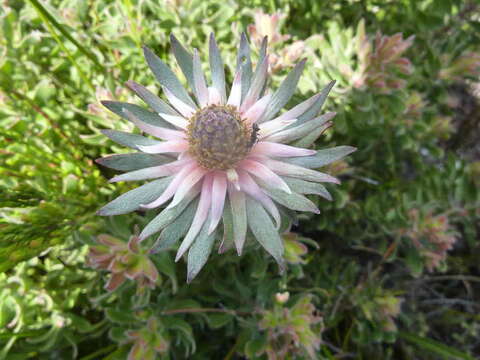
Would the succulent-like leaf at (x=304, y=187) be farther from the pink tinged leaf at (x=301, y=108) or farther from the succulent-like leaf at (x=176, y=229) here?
the succulent-like leaf at (x=176, y=229)

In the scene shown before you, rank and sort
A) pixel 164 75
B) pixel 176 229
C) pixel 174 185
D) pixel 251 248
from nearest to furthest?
1. pixel 174 185
2. pixel 176 229
3. pixel 164 75
4. pixel 251 248

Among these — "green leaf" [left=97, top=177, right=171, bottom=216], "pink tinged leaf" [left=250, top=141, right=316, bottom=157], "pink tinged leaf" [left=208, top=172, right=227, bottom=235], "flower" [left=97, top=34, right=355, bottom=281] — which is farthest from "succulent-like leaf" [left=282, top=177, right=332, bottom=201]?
"green leaf" [left=97, top=177, right=171, bottom=216]

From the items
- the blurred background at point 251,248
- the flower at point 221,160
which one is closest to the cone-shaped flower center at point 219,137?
the flower at point 221,160

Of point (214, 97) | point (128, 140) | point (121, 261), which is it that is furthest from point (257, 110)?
point (121, 261)

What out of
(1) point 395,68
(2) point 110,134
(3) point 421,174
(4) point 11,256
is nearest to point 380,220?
(3) point 421,174

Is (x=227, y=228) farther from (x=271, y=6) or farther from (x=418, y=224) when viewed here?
(x=271, y=6)

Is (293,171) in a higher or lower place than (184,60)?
lower

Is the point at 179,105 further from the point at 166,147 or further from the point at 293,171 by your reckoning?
the point at 293,171
